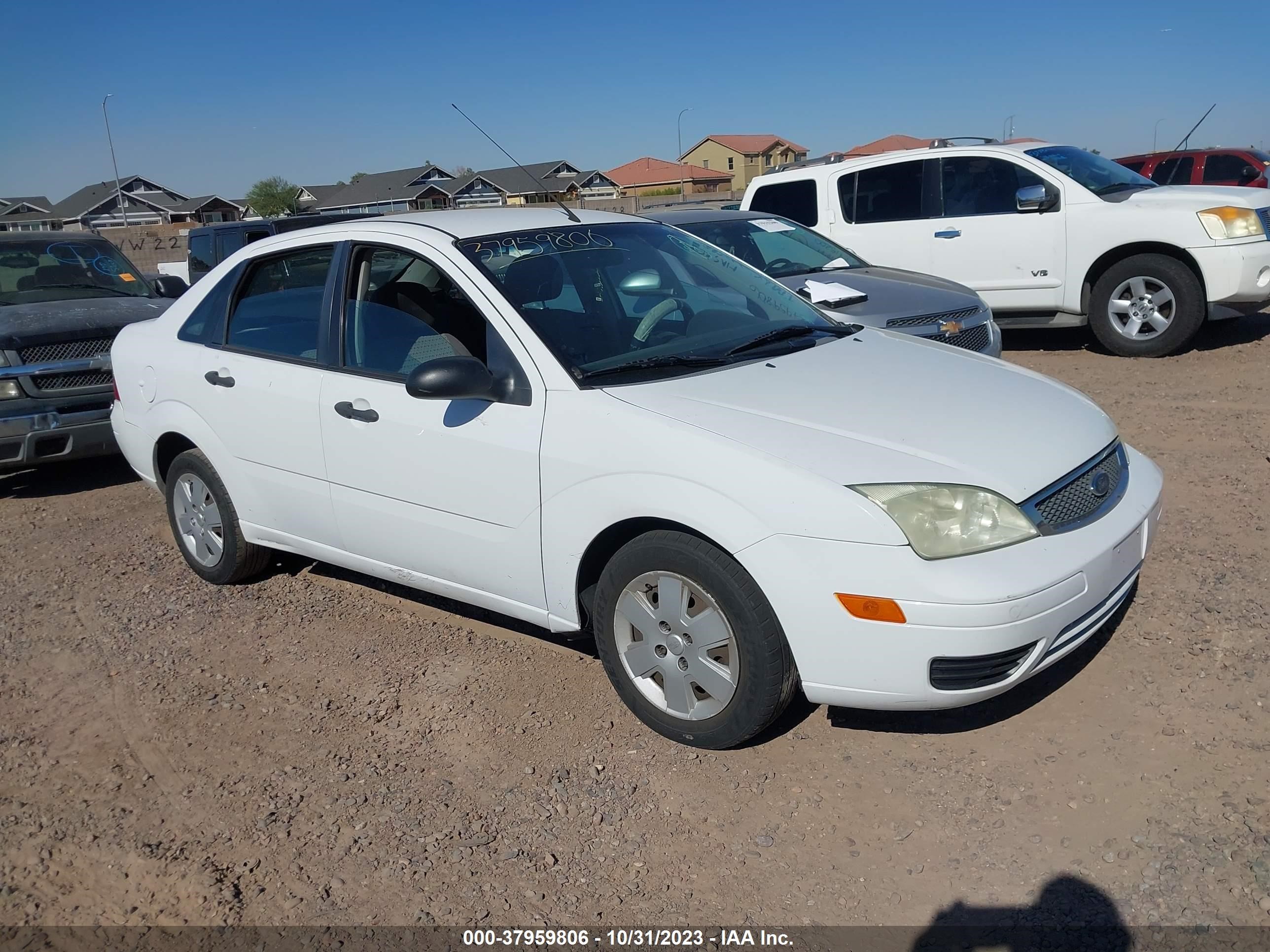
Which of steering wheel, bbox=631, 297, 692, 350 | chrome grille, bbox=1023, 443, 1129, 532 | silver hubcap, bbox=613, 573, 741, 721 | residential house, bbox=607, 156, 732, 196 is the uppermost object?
residential house, bbox=607, 156, 732, 196

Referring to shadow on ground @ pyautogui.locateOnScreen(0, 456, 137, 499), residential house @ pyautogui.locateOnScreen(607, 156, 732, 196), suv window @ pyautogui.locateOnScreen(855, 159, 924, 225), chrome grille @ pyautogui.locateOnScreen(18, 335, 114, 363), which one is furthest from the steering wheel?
residential house @ pyautogui.locateOnScreen(607, 156, 732, 196)

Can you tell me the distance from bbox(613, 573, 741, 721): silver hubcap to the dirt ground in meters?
0.22

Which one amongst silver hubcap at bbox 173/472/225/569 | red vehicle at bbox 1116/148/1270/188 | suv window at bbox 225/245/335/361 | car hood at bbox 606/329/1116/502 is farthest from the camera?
red vehicle at bbox 1116/148/1270/188

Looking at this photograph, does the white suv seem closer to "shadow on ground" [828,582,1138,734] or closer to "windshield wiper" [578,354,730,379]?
"shadow on ground" [828,582,1138,734]

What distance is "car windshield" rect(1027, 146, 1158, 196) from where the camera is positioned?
29.4 ft

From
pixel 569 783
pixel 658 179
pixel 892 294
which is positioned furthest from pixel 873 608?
pixel 658 179

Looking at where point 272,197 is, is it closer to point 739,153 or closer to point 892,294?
point 739,153

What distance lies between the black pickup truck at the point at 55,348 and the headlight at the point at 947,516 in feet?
19.0

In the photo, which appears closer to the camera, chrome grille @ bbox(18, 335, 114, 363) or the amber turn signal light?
the amber turn signal light

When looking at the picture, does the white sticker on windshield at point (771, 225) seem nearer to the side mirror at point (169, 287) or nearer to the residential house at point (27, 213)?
the side mirror at point (169, 287)

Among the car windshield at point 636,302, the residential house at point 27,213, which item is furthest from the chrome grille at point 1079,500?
the residential house at point 27,213

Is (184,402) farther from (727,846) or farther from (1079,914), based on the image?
(1079,914)

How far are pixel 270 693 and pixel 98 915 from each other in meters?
1.27

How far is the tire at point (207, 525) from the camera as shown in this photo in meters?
4.91
